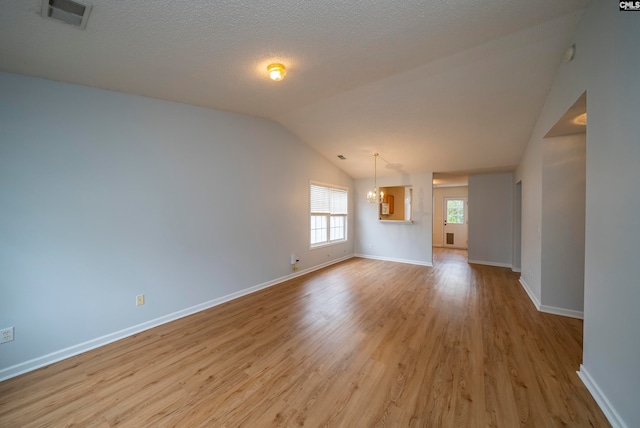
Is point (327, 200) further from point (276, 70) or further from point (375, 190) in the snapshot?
point (276, 70)

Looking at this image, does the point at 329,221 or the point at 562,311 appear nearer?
the point at 562,311

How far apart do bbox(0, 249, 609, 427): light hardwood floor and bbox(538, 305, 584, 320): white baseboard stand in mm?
180

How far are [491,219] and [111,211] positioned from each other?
25.3 ft

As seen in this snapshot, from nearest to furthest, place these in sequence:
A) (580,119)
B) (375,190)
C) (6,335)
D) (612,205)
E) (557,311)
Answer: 1. (612,205)
2. (6,335)
3. (580,119)
4. (557,311)
5. (375,190)

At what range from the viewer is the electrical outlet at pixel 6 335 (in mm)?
1988

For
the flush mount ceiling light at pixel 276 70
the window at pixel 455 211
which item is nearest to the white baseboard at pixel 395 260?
the window at pixel 455 211

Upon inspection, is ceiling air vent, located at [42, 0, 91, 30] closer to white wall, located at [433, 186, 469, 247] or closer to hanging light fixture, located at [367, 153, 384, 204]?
hanging light fixture, located at [367, 153, 384, 204]

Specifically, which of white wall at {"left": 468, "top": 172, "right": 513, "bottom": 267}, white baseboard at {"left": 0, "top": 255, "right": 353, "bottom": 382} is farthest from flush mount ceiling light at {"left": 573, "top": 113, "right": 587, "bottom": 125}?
white baseboard at {"left": 0, "top": 255, "right": 353, "bottom": 382}

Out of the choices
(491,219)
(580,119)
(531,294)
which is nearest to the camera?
(580,119)

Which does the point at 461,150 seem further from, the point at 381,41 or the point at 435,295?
the point at 381,41

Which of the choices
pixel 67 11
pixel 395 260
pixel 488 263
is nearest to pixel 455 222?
pixel 488 263

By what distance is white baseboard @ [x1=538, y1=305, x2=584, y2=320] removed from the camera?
3021 mm

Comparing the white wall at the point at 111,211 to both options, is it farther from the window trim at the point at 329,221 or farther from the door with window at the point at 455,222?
the door with window at the point at 455,222

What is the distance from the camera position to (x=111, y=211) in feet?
8.34
